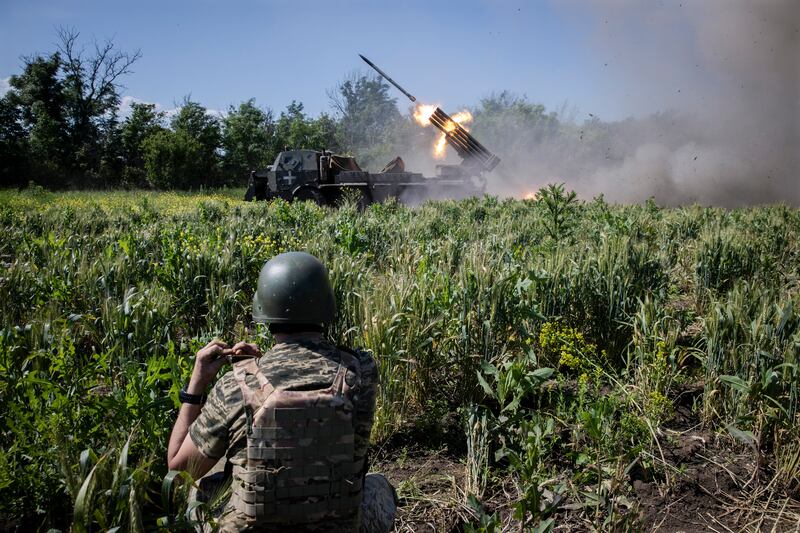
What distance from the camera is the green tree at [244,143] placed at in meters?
44.8

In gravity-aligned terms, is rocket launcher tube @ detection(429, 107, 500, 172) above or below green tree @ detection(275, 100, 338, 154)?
below

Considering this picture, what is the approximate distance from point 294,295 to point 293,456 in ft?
2.02

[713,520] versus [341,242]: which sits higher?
[341,242]

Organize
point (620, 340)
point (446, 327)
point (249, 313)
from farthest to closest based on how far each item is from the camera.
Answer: point (249, 313) < point (620, 340) < point (446, 327)

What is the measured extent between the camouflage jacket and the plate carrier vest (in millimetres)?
43

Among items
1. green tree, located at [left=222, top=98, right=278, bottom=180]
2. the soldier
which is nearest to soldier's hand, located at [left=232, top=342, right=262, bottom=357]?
the soldier

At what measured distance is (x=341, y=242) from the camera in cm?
714

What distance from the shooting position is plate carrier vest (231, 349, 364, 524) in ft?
6.26

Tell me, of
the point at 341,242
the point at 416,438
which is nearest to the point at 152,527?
the point at 416,438

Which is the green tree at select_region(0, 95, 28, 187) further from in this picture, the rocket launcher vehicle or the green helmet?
the green helmet

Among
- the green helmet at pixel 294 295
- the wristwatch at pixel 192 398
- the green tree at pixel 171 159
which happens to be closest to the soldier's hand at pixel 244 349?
the green helmet at pixel 294 295

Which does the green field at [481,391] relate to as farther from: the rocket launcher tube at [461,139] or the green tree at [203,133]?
the green tree at [203,133]

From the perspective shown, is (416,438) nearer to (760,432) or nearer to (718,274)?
(760,432)

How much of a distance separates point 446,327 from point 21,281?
3.92m
